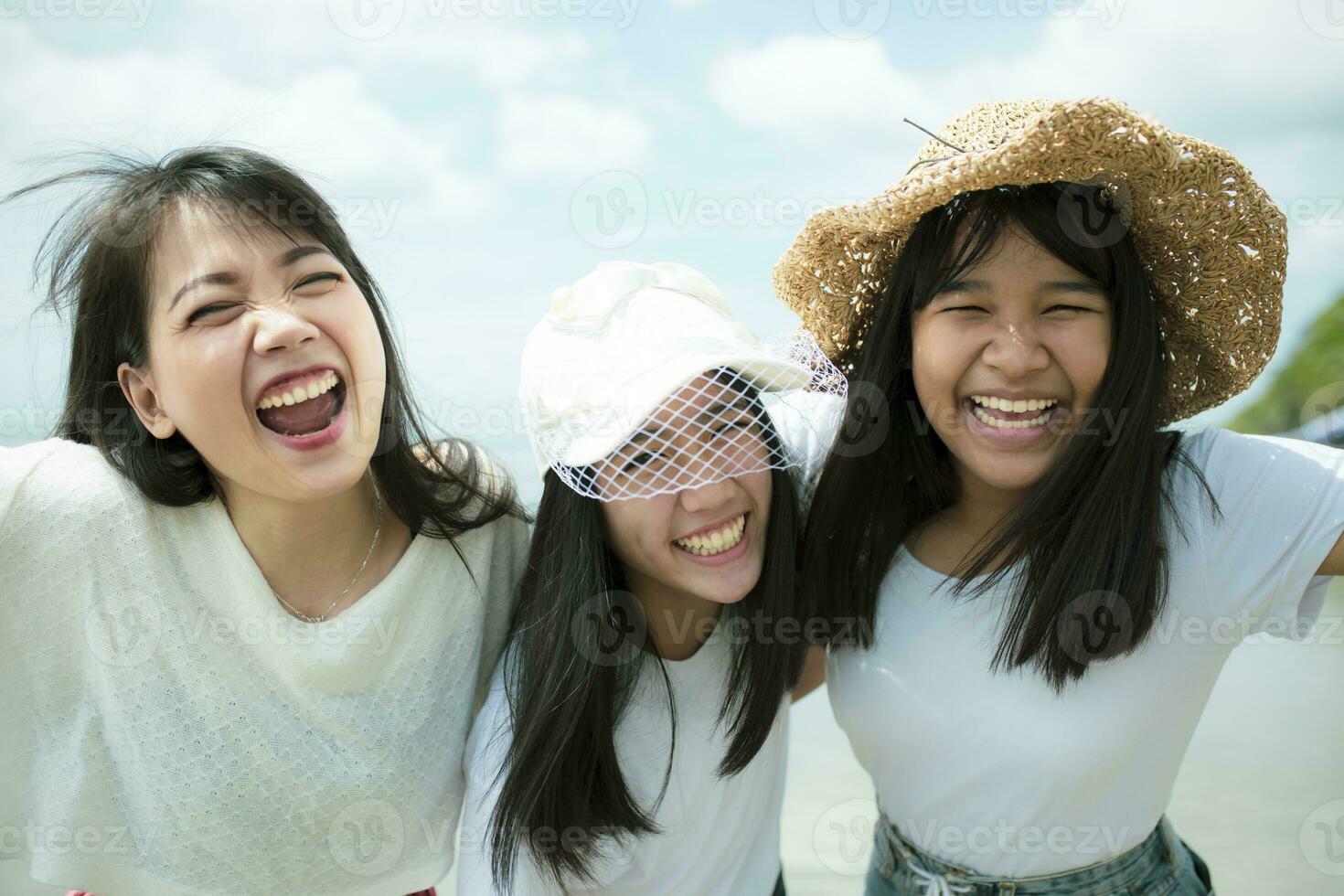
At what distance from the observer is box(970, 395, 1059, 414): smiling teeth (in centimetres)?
162

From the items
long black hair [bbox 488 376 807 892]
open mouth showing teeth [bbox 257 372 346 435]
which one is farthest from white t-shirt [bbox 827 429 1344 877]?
open mouth showing teeth [bbox 257 372 346 435]

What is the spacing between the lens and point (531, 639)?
5.69ft

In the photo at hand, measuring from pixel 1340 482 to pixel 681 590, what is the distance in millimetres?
1157

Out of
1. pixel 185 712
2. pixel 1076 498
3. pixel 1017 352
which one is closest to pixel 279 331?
pixel 185 712

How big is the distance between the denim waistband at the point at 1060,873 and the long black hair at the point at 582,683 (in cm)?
39

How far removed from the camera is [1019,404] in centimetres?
162

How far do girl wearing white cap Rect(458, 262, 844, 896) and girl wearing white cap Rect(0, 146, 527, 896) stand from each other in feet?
0.71

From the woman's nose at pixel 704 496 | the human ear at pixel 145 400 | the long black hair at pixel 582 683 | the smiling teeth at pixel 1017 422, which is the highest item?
the smiling teeth at pixel 1017 422

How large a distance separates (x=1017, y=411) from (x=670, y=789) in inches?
38.0

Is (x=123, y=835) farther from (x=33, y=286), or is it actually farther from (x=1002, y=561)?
(x=1002, y=561)

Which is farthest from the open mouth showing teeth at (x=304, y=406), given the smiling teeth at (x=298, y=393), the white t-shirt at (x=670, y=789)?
the white t-shirt at (x=670, y=789)

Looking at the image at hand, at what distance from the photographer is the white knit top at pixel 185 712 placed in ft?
5.41

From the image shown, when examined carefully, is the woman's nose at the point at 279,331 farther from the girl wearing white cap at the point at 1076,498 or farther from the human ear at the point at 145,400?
the girl wearing white cap at the point at 1076,498

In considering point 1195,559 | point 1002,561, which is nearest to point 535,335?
point 1002,561
